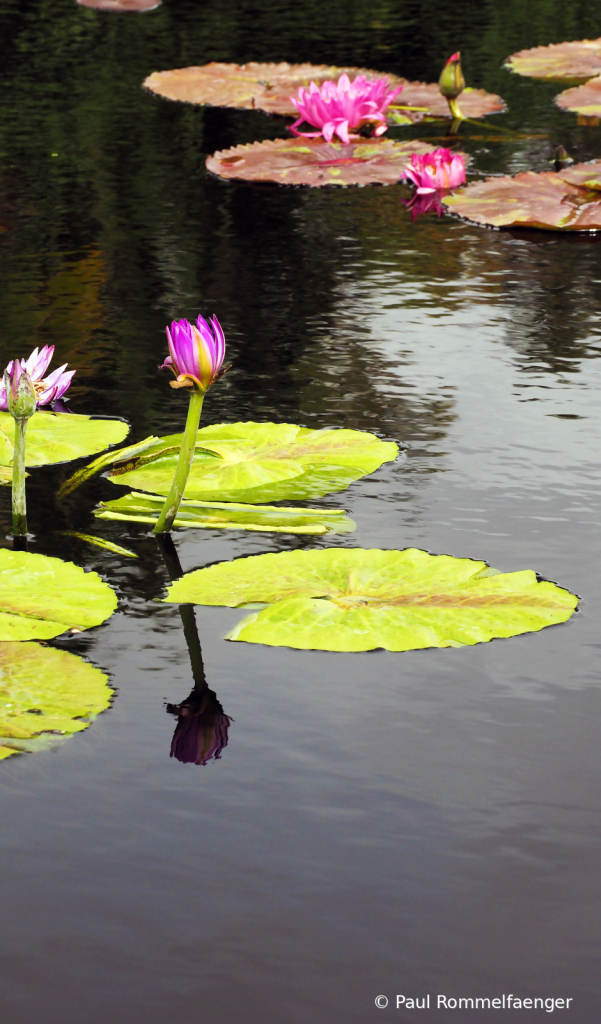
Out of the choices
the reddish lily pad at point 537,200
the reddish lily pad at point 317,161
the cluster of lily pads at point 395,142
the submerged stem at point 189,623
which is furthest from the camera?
the reddish lily pad at point 317,161

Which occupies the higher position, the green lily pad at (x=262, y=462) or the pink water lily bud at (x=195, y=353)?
the pink water lily bud at (x=195, y=353)

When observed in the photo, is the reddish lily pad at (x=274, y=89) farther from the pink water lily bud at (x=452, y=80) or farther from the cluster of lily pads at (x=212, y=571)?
the cluster of lily pads at (x=212, y=571)

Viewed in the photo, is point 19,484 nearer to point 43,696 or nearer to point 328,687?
point 43,696

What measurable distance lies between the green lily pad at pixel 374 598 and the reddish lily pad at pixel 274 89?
334cm

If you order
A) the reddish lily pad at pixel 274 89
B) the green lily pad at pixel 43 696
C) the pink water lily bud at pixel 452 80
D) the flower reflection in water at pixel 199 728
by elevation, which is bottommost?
the flower reflection in water at pixel 199 728

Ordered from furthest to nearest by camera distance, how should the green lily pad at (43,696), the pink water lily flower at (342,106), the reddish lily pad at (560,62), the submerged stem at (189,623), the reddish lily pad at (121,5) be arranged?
the reddish lily pad at (121,5) → the reddish lily pad at (560,62) → the pink water lily flower at (342,106) → the submerged stem at (189,623) → the green lily pad at (43,696)

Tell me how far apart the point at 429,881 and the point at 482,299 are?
1.94 metres

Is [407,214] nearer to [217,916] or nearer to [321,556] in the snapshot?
[321,556]

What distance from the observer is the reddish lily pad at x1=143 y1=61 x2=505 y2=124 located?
464cm

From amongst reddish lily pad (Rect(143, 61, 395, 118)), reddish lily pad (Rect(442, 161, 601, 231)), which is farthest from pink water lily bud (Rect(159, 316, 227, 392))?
reddish lily pad (Rect(143, 61, 395, 118))

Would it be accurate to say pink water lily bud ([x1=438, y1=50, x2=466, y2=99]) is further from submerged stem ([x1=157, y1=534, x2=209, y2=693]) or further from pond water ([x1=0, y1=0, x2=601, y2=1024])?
submerged stem ([x1=157, y1=534, x2=209, y2=693])

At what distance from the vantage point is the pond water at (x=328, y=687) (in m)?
1.00

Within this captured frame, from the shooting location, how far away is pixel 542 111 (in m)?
4.71

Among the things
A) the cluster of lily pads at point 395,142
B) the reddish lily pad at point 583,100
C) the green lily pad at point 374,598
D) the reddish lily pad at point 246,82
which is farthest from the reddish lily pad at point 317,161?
the green lily pad at point 374,598
